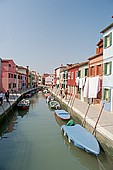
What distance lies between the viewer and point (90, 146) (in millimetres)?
8414

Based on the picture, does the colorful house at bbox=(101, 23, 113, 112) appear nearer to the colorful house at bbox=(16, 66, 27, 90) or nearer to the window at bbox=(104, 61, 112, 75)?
the window at bbox=(104, 61, 112, 75)

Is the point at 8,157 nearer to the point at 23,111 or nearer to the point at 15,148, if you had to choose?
the point at 15,148

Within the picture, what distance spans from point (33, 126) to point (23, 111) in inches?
305

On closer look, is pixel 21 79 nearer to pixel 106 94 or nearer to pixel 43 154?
pixel 106 94

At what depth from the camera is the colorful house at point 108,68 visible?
1528 centimetres

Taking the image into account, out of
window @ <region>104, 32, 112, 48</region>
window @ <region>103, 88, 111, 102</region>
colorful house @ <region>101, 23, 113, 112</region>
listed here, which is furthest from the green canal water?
window @ <region>104, 32, 112, 48</region>

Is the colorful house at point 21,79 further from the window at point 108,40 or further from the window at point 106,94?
the window at point 106,94

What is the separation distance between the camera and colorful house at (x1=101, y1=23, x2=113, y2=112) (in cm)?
1528

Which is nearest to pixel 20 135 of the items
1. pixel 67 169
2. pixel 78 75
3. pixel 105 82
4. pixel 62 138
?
pixel 62 138

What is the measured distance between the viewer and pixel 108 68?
53.2ft

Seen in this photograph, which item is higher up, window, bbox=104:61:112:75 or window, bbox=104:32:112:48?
window, bbox=104:32:112:48

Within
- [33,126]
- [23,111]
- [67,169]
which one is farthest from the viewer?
[23,111]

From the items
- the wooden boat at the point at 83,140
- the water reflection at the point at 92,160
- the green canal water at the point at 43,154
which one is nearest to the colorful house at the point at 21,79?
the green canal water at the point at 43,154

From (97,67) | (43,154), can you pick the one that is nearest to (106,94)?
(97,67)
